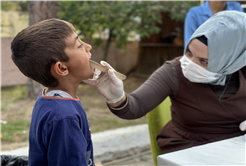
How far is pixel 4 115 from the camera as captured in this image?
105 inches

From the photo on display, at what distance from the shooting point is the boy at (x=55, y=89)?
0.89m

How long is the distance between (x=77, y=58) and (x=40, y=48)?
0.49 feet

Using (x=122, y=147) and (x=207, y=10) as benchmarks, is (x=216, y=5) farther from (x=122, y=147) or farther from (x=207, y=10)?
(x=122, y=147)

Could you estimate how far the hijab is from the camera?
1459 mm

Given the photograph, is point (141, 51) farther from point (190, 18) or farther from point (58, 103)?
point (58, 103)

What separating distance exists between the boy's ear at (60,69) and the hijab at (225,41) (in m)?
0.84

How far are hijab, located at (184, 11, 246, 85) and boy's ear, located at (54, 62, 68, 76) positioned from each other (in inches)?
33.0

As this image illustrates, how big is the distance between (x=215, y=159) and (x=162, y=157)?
229 millimetres

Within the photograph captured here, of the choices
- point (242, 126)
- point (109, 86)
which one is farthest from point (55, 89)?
point (242, 126)

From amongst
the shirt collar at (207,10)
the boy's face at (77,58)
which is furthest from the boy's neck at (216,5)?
the boy's face at (77,58)

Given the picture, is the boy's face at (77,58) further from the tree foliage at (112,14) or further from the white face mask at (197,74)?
the tree foliage at (112,14)

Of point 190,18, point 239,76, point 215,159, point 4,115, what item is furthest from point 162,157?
point 4,115

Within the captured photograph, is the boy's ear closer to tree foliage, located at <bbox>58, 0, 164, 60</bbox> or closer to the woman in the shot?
the woman

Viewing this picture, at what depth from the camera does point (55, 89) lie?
1.04m
